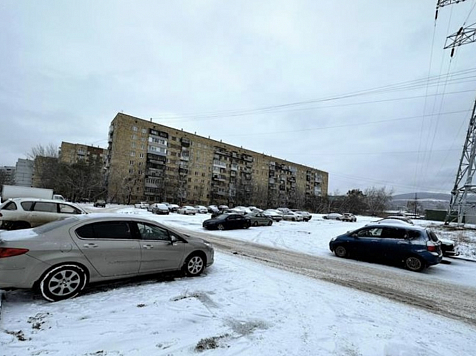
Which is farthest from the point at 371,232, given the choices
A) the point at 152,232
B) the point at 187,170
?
the point at 187,170

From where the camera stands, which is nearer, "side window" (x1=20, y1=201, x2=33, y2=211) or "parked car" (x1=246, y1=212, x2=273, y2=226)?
"side window" (x1=20, y1=201, x2=33, y2=211)

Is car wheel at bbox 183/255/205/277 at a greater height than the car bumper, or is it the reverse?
the car bumper

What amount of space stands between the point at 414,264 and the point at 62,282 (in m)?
10.4

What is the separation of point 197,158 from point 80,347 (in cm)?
7687

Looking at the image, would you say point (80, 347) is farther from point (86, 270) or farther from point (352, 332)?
point (352, 332)

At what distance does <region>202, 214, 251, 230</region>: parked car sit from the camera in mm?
18875

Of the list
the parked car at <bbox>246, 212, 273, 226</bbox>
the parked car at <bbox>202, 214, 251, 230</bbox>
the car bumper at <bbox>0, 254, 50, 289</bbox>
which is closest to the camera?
the car bumper at <bbox>0, 254, 50, 289</bbox>

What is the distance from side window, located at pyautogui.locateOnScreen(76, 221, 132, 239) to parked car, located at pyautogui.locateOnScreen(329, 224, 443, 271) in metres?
8.81

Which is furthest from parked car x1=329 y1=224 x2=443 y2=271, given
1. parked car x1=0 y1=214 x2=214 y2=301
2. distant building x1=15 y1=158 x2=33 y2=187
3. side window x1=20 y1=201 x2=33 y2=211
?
distant building x1=15 y1=158 x2=33 y2=187

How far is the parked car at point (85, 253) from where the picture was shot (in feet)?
13.5

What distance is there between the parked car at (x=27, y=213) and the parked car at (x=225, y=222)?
9699 millimetres

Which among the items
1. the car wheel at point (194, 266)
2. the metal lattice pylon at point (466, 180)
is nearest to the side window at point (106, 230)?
the car wheel at point (194, 266)

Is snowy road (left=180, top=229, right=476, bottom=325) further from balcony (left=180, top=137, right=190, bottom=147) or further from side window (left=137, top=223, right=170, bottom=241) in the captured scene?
balcony (left=180, top=137, right=190, bottom=147)

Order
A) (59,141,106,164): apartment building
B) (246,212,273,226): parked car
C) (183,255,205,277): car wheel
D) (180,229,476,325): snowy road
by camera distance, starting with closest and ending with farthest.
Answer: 1. (180,229,476,325): snowy road
2. (183,255,205,277): car wheel
3. (246,212,273,226): parked car
4. (59,141,106,164): apartment building
